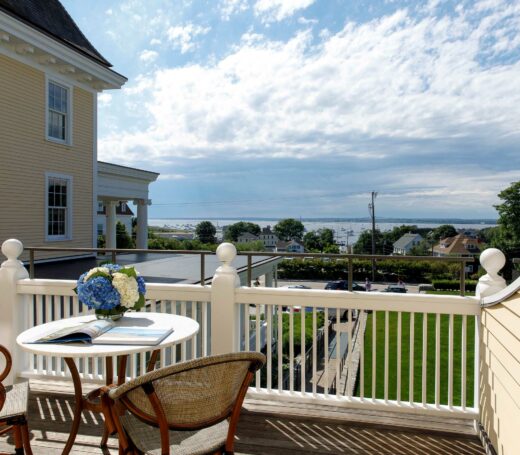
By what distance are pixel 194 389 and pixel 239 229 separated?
70.2 feet

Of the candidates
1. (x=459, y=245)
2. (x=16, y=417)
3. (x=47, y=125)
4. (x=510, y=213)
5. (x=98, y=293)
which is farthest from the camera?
(x=510, y=213)

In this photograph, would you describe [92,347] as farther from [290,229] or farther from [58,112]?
[290,229]

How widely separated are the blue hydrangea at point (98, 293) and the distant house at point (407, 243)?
29961 millimetres

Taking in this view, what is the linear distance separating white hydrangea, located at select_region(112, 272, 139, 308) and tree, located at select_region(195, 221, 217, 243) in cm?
1452

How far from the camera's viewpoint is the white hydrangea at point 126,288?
223 cm

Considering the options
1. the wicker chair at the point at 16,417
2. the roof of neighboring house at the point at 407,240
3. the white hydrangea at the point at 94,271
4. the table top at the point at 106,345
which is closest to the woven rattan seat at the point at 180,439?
the table top at the point at 106,345

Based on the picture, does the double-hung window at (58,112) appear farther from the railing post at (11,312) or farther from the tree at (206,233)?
the tree at (206,233)

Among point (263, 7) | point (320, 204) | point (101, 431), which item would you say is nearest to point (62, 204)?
point (263, 7)

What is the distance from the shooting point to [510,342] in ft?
6.64

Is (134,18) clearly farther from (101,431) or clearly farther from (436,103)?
(436,103)

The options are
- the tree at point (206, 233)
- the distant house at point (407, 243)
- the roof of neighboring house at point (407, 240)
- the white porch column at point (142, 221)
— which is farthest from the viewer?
the roof of neighboring house at point (407, 240)

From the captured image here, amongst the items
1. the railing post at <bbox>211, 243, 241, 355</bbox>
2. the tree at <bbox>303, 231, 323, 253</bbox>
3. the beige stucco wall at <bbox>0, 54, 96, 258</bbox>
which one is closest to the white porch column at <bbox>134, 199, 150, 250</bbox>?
the beige stucco wall at <bbox>0, 54, 96, 258</bbox>

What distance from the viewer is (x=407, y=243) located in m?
30.5

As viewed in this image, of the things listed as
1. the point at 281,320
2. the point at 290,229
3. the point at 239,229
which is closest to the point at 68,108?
the point at 281,320
